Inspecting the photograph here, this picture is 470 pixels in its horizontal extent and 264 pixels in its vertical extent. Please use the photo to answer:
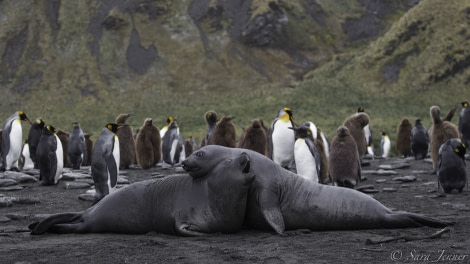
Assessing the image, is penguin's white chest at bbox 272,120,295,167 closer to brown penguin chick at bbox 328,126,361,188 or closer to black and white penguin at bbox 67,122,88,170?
brown penguin chick at bbox 328,126,361,188

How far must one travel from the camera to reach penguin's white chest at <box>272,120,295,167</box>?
1269 centimetres

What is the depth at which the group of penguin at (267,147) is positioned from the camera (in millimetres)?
9031

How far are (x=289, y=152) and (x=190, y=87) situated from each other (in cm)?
3408

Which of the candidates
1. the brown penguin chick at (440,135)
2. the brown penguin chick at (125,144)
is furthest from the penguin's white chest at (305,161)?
the brown penguin chick at (125,144)

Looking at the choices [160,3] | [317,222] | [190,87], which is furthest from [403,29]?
[317,222]

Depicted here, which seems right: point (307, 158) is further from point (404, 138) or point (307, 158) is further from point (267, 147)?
point (404, 138)

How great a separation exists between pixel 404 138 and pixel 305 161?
9630 mm

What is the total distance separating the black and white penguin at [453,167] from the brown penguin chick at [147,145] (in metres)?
8.16

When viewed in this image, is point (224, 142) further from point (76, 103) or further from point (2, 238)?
point (76, 103)

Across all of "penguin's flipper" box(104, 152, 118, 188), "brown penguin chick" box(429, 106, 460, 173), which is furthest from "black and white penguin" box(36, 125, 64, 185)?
"brown penguin chick" box(429, 106, 460, 173)

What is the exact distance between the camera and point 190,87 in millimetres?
46344

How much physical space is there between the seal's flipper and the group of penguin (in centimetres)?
267

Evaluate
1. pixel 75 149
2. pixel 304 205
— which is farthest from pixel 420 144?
pixel 304 205

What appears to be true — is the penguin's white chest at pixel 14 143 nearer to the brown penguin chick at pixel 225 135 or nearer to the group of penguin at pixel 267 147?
the group of penguin at pixel 267 147
